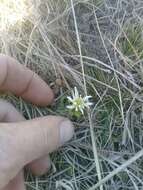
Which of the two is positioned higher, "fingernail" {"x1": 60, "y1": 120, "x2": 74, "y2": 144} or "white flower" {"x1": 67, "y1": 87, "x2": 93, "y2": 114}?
"white flower" {"x1": 67, "y1": 87, "x2": 93, "y2": 114}

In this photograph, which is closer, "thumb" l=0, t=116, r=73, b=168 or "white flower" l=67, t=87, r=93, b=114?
"thumb" l=0, t=116, r=73, b=168

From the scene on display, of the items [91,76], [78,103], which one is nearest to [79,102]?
[78,103]

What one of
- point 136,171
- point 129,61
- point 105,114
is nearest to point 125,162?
point 136,171

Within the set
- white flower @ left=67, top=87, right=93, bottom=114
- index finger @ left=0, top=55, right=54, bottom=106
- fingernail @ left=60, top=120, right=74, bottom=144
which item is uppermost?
index finger @ left=0, top=55, right=54, bottom=106

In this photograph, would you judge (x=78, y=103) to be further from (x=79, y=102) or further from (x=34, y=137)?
(x=34, y=137)

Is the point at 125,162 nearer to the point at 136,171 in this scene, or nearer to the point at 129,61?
the point at 136,171

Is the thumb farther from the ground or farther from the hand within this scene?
the ground

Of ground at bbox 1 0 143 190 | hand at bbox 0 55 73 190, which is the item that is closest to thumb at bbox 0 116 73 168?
hand at bbox 0 55 73 190

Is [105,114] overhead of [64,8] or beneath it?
beneath
